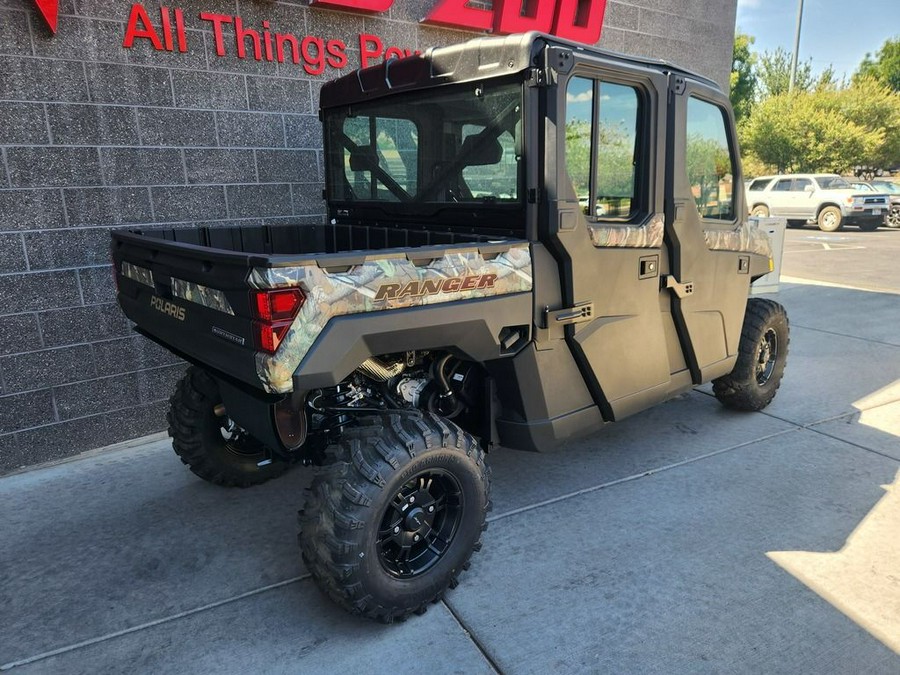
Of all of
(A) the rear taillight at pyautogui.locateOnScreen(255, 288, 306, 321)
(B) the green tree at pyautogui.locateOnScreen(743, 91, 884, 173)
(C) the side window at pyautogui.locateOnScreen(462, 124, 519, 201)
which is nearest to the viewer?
(A) the rear taillight at pyautogui.locateOnScreen(255, 288, 306, 321)

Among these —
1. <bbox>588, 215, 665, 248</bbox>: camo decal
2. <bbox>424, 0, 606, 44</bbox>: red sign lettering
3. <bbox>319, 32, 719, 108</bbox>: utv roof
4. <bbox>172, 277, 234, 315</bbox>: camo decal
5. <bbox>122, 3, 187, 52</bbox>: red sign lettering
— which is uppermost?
<bbox>424, 0, 606, 44</bbox>: red sign lettering

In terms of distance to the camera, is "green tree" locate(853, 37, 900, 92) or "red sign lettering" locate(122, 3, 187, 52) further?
"green tree" locate(853, 37, 900, 92)

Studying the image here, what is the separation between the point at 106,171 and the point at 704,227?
12.5 ft

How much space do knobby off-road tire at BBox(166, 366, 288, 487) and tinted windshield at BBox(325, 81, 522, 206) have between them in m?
1.43

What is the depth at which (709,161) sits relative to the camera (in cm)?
375

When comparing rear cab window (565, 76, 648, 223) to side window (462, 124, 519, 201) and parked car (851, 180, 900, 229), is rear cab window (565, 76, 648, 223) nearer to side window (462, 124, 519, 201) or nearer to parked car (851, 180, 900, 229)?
side window (462, 124, 519, 201)

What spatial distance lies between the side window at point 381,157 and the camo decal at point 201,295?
4.43 ft

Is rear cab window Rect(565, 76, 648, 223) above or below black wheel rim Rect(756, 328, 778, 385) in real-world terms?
above

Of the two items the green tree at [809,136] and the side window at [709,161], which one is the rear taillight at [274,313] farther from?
the green tree at [809,136]

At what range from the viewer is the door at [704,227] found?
11.2 ft

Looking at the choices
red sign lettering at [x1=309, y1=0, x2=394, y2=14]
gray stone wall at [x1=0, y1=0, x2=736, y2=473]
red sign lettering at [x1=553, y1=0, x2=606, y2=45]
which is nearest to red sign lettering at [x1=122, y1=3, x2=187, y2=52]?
gray stone wall at [x1=0, y1=0, x2=736, y2=473]

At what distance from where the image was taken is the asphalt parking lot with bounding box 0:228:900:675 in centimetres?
244

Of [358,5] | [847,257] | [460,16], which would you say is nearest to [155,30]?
[358,5]

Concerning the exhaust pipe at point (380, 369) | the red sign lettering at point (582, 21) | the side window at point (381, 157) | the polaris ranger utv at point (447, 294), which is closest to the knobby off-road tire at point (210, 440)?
the polaris ranger utv at point (447, 294)
